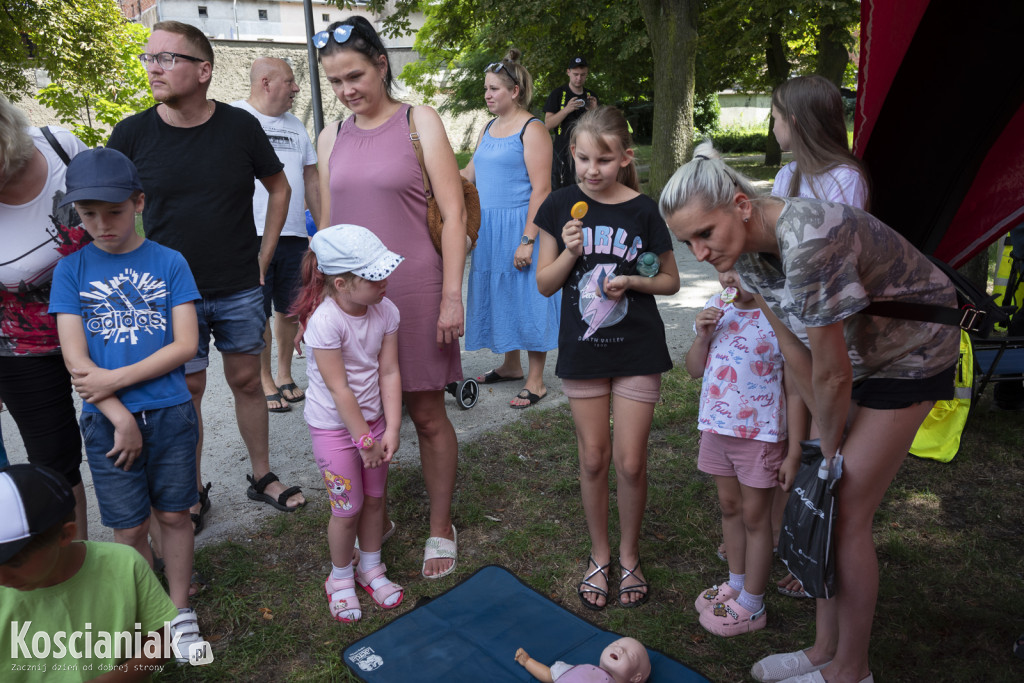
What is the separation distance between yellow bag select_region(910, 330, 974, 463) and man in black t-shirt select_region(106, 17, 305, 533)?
353cm

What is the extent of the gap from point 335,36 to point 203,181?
0.90 meters

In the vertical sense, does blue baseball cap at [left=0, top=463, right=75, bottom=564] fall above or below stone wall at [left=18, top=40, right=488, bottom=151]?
below

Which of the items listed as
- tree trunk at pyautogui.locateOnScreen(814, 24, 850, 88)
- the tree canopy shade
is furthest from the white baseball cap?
tree trunk at pyautogui.locateOnScreen(814, 24, 850, 88)

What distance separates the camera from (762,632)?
111 inches

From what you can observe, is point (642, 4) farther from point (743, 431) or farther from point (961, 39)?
point (743, 431)

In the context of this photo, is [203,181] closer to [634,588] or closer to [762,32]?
[634,588]

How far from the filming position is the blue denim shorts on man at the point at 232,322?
330 cm

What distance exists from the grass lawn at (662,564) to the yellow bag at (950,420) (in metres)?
0.08

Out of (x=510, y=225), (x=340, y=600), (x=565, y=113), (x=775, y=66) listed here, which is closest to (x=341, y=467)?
(x=340, y=600)

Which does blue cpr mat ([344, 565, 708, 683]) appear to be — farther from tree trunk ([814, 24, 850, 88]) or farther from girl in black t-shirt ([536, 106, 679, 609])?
tree trunk ([814, 24, 850, 88])

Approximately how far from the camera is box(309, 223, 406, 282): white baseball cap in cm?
266

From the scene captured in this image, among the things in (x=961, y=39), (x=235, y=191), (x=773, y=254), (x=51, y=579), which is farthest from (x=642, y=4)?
(x=51, y=579)

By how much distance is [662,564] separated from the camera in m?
3.27

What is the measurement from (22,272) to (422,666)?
194cm
